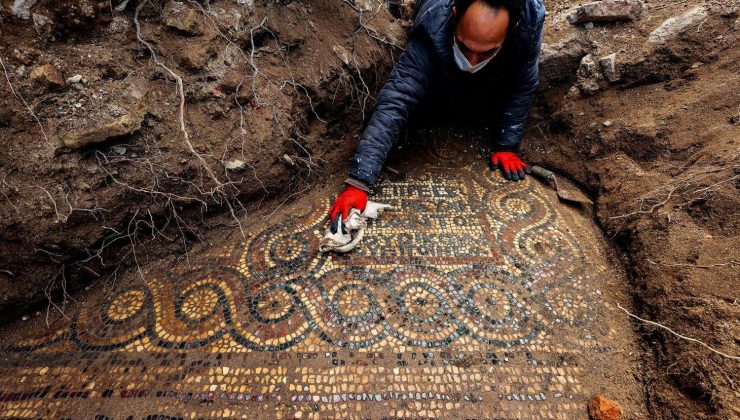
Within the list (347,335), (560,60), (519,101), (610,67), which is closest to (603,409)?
(347,335)

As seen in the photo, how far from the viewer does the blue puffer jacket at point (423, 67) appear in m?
1.97

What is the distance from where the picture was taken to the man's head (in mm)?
1693

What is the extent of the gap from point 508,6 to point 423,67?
Result: 53 cm

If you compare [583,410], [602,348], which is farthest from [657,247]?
[583,410]

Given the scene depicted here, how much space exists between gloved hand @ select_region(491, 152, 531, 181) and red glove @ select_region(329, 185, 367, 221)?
3.32 feet

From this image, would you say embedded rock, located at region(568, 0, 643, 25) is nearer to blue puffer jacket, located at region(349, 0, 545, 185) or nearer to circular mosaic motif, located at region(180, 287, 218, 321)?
blue puffer jacket, located at region(349, 0, 545, 185)

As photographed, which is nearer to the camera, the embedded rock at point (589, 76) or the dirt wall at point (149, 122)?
the dirt wall at point (149, 122)

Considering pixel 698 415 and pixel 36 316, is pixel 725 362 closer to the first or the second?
pixel 698 415

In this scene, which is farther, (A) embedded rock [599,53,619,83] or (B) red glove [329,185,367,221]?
(A) embedded rock [599,53,619,83]

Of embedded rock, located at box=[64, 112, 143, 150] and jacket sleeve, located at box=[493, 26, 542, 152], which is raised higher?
jacket sleeve, located at box=[493, 26, 542, 152]

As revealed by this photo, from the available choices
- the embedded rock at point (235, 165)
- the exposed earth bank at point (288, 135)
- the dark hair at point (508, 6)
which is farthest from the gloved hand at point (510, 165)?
the embedded rock at point (235, 165)

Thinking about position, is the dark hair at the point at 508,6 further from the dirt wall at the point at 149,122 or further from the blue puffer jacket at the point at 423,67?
the dirt wall at the point at 149,122

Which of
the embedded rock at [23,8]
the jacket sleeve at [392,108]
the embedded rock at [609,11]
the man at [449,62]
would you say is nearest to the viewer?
the embedded rock at [23,8]

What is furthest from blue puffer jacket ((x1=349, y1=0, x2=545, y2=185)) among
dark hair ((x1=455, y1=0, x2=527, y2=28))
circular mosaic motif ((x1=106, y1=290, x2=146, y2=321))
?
circular mosaic motif ((x1=106, y1=290, x2=146, y2=321))
